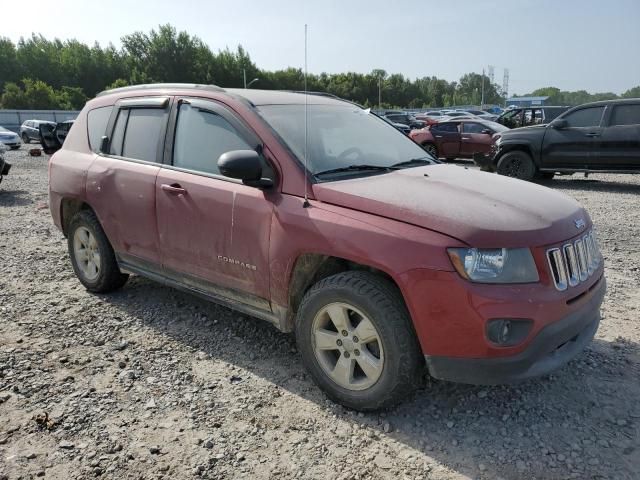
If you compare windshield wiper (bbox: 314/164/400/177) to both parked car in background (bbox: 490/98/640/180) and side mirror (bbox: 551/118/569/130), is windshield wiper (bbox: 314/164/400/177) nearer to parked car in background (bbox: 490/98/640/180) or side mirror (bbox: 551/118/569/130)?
parked car in background (bbox: 490/98/640/180)

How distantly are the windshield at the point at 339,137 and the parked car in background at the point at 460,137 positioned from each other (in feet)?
37.9

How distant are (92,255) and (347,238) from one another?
2.93 metres

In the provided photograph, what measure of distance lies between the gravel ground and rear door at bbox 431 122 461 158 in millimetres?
11897

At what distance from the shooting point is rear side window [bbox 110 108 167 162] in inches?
157

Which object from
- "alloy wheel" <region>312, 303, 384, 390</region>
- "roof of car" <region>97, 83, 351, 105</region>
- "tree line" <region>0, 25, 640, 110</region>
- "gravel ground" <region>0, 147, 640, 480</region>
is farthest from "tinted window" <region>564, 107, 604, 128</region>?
"tree line" <region>0, 25, 640, 110</region>

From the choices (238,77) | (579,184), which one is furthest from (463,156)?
(238,77)

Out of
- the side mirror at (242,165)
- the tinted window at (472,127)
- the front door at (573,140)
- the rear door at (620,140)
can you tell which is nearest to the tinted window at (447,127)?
the tinted window at (472,127)

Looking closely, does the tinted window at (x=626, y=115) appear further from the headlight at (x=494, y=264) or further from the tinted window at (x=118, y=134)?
the tinted window at (x=118, y=134)

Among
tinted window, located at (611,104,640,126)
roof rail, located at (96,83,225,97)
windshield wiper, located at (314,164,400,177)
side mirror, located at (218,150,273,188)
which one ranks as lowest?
windshield wiper, located at (314,164,400,177)

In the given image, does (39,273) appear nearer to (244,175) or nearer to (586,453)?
(244,175)

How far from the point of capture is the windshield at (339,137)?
3.31 m

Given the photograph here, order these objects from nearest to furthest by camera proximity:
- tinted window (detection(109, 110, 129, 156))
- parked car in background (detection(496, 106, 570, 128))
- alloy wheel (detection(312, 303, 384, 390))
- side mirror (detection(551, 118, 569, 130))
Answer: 1. alloy wheel (detection(312, 303, 384, 390))
2. tinted window (detection(109, 110, 129, 156))
3. side mirror (detection(551, 118, 569, 130))
4. parked car in background (detection(496, 106, 570, 128))

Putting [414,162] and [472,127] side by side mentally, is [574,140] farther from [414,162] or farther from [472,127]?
[414,162]

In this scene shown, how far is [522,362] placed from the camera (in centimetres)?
254
